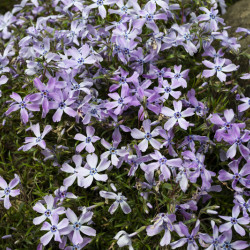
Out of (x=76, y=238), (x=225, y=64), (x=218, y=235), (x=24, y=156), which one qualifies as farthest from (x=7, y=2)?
(x=218, y=235)

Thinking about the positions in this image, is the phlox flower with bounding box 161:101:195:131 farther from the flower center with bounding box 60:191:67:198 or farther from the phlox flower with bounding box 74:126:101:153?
the flower center with bounding box 60:191:67:198

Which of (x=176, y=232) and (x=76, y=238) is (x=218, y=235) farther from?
(x=76, y=238)

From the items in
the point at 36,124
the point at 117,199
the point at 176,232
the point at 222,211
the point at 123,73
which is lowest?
the point at 222,211

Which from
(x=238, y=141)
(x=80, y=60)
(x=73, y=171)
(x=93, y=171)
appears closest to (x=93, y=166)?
(x=93, y=171)

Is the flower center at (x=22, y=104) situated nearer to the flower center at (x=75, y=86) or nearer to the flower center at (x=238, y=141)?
the flower center at (x=75, y=86)

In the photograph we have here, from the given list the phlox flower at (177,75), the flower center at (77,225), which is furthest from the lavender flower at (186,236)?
the phlox flower at (177,75)

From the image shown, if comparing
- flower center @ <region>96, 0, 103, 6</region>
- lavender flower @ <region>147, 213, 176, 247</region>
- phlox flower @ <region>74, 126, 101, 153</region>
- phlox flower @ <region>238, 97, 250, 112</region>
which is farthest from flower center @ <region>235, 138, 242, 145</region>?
flower center @ <region>96, 0, 103, 6</region>

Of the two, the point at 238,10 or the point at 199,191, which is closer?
the point at 199,191

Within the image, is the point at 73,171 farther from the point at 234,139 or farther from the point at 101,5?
the point at 101,5
